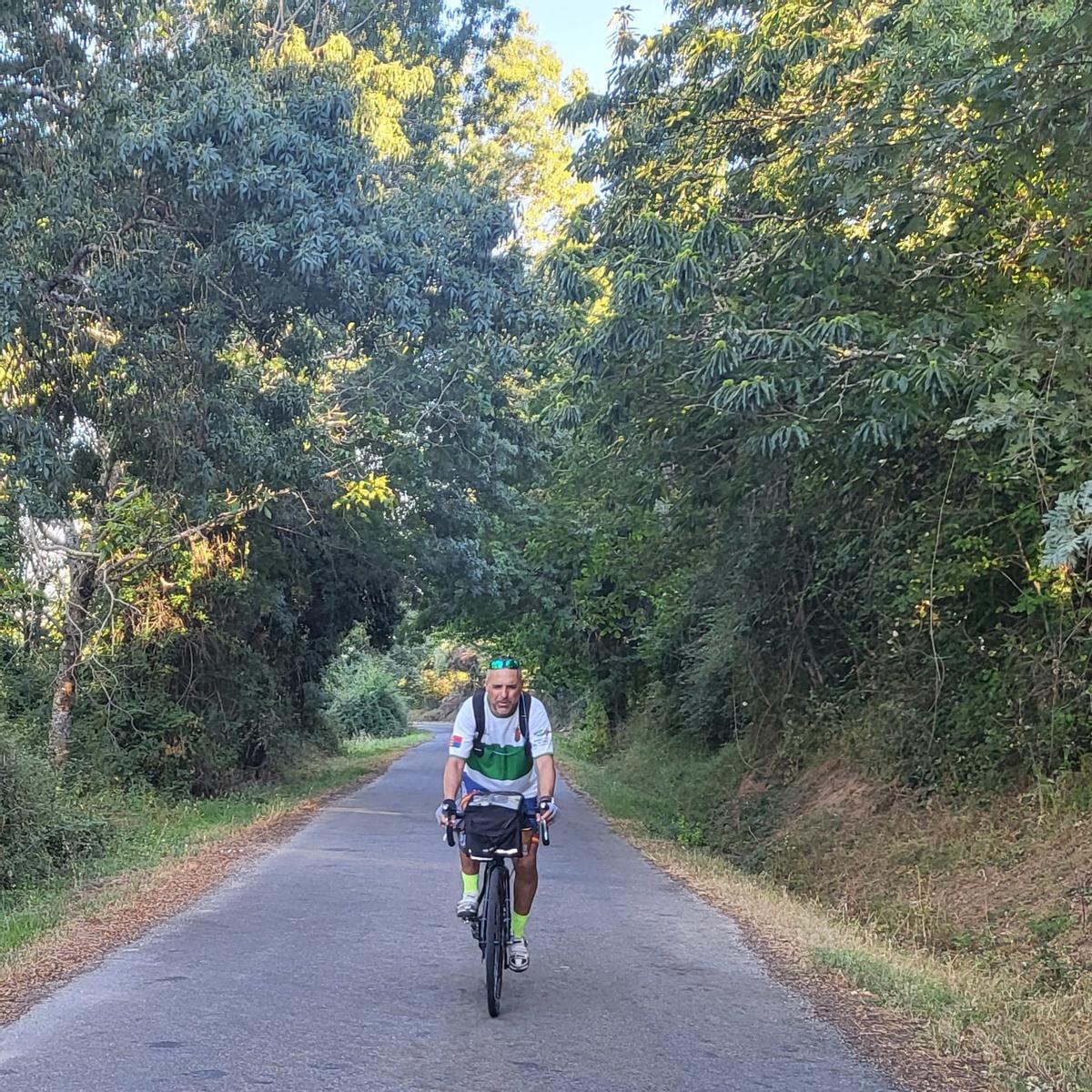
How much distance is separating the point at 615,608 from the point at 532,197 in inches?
411

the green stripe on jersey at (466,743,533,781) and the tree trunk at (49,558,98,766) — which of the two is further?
the tree trunk at (49,558,98,766)

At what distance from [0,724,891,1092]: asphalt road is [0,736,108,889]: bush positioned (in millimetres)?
2314

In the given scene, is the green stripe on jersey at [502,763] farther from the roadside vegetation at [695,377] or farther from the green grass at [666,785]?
the green grass at [666,785]

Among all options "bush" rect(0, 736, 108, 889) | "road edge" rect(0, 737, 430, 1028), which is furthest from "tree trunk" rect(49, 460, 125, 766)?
"bush" rect(0, 736, 108, 889)

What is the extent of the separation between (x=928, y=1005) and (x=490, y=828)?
2.66m

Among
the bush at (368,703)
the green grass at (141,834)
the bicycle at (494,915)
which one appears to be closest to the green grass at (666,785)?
the green grass at (141,834)

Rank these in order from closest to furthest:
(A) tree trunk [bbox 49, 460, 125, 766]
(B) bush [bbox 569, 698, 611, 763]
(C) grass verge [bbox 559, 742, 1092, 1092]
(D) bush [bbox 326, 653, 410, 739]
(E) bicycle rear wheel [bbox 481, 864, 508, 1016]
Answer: (C) grass verge [bbox 559, 742, 1092, 1092], (E) bicycle rear wheel [bbox 481, 864, 508, 1016], (A) tree trunk [bbox 49, 460, 125, 766], (B) bush [bbox 569, 698, 611, 763], (D) bush [bbox 326, 653, 410, 739]

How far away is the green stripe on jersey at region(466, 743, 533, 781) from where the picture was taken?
663 cm

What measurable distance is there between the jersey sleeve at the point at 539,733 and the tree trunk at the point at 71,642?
10978 mm

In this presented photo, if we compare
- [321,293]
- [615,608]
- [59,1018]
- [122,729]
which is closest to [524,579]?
[615,608]

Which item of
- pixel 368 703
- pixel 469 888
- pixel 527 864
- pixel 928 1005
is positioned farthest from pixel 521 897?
pixel 368 703

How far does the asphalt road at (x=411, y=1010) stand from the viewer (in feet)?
17.1

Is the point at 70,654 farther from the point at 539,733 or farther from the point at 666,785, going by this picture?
the point at 539,733

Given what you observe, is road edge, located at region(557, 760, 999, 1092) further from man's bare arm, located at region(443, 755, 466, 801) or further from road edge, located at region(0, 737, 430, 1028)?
road edge, located at region(0, 737, 430, 1028)
